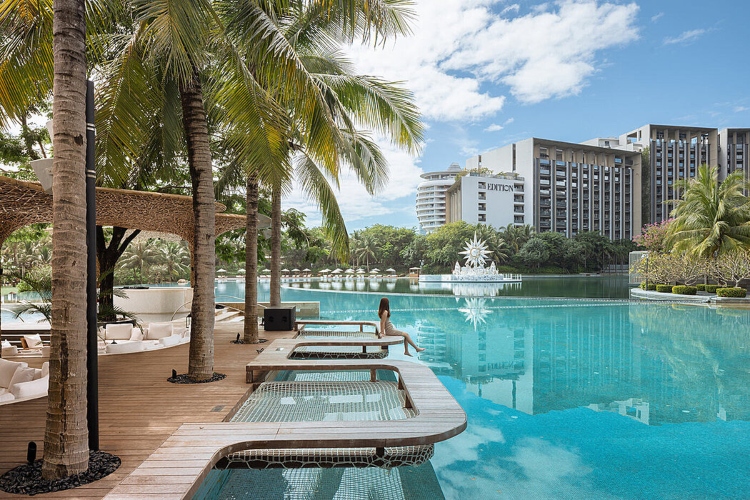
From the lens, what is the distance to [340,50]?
9.66m

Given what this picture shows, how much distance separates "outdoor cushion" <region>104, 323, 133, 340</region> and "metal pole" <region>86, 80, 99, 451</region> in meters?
6.78

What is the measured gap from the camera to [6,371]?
19.4 ft

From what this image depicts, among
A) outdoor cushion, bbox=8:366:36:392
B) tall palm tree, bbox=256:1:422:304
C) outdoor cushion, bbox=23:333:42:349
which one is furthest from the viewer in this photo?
outdoor cushion, bbox=23:333:42:349

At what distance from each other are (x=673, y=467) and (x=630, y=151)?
9635cm

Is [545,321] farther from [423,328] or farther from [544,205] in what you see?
[544,205]

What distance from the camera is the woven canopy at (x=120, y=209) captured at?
6996mm

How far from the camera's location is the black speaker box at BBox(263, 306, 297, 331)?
38.5ft

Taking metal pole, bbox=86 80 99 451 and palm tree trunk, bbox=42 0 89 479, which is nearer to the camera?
palm tree trunk, bbox=42 0 89 479

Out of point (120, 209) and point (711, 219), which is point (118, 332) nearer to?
point (120, 209)

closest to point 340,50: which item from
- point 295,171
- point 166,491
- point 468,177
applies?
point 295,171

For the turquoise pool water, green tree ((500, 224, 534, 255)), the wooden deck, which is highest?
green tree ((500, 224, 534, 255))

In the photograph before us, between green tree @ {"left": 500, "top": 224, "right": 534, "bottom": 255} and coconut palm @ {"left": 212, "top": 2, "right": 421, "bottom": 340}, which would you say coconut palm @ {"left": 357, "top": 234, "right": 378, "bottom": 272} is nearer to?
green tree @ {"left": 500, "top": 224, "right": 534, "bottom": 255}

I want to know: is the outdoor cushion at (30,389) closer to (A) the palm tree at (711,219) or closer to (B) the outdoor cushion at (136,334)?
(B) the outdoor cushion at (136,334)

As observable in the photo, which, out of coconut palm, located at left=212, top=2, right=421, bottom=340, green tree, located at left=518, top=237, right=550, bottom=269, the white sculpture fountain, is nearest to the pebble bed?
coconut palm, located at left=212, top=2, right=421, bottom=340
